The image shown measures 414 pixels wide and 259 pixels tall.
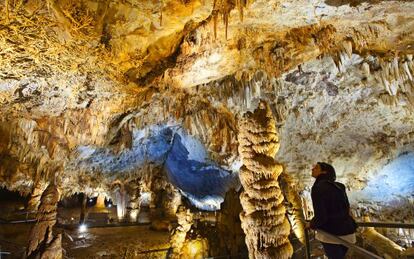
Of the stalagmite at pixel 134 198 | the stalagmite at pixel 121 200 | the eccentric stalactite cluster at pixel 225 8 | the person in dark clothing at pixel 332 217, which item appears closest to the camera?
the person in dark clothing at pixel 332 217

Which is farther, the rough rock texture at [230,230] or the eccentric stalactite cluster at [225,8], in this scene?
the rough rock texture at [230,230]

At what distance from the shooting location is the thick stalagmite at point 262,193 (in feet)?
16.3

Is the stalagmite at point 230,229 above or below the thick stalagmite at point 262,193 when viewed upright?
below

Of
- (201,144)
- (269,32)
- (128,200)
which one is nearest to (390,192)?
(201,144)

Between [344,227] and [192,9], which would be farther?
[192,9]

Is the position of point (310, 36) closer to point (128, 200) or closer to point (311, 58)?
point (311, 58)

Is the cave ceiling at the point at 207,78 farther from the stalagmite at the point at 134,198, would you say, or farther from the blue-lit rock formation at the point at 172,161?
the stalagmite at the point at 134,198

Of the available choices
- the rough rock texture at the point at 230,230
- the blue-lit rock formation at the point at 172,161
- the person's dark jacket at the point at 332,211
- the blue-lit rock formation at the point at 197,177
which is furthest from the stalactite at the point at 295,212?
the person's dark jacket at the point at 332,211

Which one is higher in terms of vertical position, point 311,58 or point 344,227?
point 311,58

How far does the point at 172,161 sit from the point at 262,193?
34.9 ft

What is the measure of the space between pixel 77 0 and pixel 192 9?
1.76 m

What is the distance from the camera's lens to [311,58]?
6.59 meters

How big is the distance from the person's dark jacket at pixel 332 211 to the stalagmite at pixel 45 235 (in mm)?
5641

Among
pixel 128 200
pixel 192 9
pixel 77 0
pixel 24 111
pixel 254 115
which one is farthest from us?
pixel 128 200
